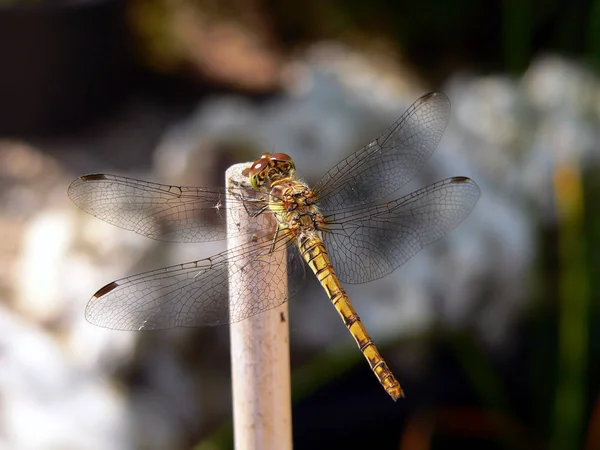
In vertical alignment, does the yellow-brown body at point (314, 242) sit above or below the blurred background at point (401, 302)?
below

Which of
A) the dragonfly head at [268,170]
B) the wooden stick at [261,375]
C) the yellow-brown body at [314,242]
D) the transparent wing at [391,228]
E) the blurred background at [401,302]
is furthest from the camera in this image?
the blurred background at [401,302]

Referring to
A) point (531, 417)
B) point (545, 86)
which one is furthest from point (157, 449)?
point (545, 86)

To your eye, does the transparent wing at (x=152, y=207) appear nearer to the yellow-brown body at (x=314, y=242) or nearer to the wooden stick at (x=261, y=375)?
the yellow-brown body at (x=314, y=242)

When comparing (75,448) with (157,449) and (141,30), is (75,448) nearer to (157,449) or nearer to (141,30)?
(157,449)

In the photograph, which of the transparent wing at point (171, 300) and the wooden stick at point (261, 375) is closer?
the wooden stick at point (261, 375)

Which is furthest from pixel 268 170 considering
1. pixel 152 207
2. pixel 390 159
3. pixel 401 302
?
pixel 401 302

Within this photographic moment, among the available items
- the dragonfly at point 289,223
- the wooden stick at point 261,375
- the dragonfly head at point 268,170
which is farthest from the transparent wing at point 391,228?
the wooden stick at point 261,375

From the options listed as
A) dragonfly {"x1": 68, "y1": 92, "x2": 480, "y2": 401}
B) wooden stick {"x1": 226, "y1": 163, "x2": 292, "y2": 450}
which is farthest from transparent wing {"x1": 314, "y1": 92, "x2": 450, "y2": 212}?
wooden stick {"x1": 226, "y1": 163, "x2": 292, "y2": 450}
